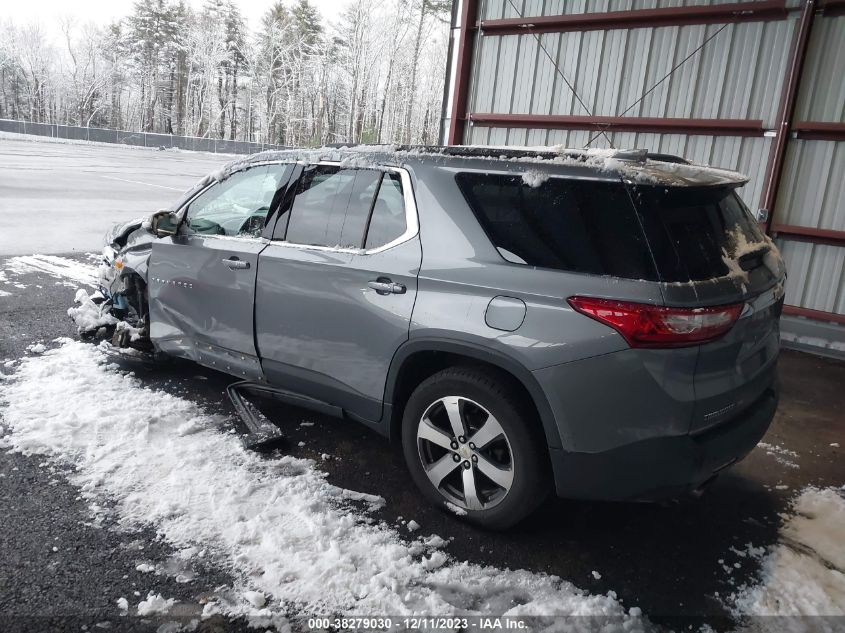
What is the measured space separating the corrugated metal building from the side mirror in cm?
635

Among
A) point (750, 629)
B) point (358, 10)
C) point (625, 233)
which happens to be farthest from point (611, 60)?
point (358, 10)

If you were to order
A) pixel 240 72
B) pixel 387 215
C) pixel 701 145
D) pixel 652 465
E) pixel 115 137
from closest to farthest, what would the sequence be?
1. pixel 652 465
2. pixel 387 215
3. pixel 701 145
4. pixel 115 137
5. pixel 240 72

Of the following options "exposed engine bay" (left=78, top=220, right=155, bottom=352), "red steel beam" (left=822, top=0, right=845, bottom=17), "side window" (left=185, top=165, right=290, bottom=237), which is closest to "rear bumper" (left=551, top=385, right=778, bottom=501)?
"side window" (left=185, top=165, right=290, bottom=237)

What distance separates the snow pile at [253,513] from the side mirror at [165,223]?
1.16 meters

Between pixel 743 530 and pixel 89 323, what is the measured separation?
5.14m

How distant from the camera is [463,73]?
9.92 m

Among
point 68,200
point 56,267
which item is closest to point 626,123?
point 56,267

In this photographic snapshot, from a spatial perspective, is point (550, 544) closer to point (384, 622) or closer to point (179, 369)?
point (384, 622)

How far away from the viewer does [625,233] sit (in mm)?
2588

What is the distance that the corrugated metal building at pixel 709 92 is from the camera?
7191 millimetres

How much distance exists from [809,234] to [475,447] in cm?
629

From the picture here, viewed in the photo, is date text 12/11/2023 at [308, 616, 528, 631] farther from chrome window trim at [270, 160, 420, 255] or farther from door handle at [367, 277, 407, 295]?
chrome window trim at [270, 160, 420, 255]

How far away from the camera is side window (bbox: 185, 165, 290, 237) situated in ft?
13.2

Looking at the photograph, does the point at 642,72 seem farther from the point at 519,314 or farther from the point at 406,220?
the point at 519,314
